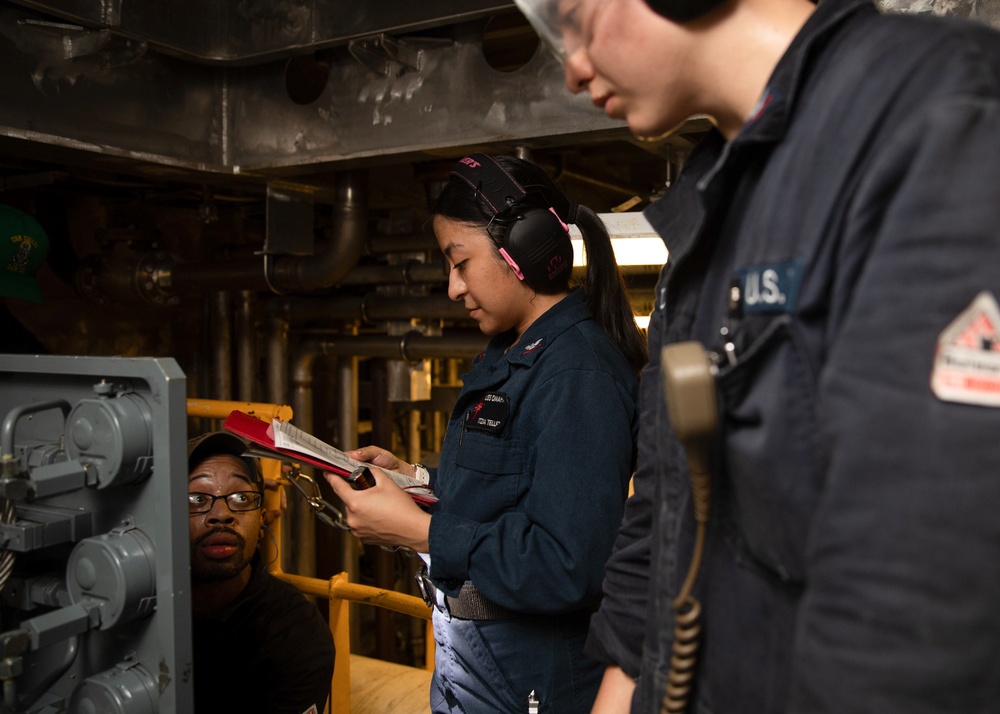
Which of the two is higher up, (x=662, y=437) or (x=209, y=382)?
(x=662, y=437)

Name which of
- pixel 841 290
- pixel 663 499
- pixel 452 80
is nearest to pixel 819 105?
pixel 841 290

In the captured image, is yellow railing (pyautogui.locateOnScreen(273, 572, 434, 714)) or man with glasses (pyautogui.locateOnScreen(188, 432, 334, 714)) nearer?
man with glasses (pyautogui.locateOnScreen(188, 432, 334, 714))

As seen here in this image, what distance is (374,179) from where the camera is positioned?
135 inches

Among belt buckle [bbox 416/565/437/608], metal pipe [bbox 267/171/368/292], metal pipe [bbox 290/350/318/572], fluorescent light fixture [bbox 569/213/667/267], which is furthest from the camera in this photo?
metal pipe [bbox 290/350/318/572]

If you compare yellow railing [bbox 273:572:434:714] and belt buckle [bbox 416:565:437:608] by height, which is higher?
belt buckle [bbox 416:565:437:608]

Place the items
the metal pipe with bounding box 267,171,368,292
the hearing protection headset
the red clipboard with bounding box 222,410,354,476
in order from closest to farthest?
1. the red clipboard with bounding box 222,410,354,476
2. the hearing protection headset
3. the metal pipe with bounding box 267,171,368,292

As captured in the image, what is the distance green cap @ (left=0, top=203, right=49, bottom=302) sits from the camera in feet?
8.94

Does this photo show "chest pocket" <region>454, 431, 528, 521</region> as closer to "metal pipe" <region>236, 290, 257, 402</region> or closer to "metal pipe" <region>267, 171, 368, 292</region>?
"metal pipe" <region>267, 171, 368, 292</region>

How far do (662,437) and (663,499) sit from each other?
71 millimetres

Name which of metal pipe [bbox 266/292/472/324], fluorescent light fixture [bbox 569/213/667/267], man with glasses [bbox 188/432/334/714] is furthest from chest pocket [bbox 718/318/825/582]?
metal pipe [bbox 266/292/472/324]

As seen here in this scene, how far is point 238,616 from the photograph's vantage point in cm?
227

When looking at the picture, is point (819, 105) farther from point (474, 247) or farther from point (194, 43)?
point (194, 43)

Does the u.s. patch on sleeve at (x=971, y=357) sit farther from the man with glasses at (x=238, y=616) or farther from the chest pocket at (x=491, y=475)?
the man with glasses at (x=238, y=616)

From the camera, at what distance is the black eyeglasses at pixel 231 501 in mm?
2232
